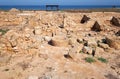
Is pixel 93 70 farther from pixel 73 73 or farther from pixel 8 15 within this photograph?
pixel 8 15

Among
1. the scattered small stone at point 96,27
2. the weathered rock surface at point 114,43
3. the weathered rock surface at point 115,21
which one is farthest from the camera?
the weathered rock surface at point 115,21

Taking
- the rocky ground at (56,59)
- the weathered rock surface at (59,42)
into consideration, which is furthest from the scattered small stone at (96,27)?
the weathered rock surface at (59,42)

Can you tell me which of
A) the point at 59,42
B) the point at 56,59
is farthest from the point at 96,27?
the point at 56,59

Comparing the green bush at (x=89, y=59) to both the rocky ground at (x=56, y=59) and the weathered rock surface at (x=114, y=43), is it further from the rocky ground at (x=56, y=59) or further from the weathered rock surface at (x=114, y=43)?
the weathered rock surface at (x=114, y=43)

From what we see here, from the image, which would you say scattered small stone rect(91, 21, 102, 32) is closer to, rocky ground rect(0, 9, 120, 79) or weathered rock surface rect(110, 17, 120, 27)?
weathered rock surface rect(110, 17, 120, 27)

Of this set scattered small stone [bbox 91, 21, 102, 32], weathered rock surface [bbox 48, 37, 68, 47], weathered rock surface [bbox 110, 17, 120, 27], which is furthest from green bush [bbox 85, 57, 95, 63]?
weathered rock surface [bbox 110, 17, 120, 27]

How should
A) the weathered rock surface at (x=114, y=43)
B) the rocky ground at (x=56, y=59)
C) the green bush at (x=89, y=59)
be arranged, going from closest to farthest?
the rocky ground at (x=56, y=59) < the green bush at (x=89, y=59) < the weathered rock surface at (x=114, y=43)

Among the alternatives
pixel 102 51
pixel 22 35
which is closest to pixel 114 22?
pixel 102 51

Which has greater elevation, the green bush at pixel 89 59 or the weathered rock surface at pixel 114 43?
the weathered rock surface at pixel 114 43

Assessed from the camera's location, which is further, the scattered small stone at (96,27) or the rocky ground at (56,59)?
the scattered small stone at (96,27)

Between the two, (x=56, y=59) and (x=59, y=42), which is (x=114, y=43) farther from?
(x=56, y=59)

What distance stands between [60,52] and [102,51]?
8.61 feet

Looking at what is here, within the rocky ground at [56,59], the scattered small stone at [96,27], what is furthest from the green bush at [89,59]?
the scattered small stone at [96,27]

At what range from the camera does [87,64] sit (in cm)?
1015
